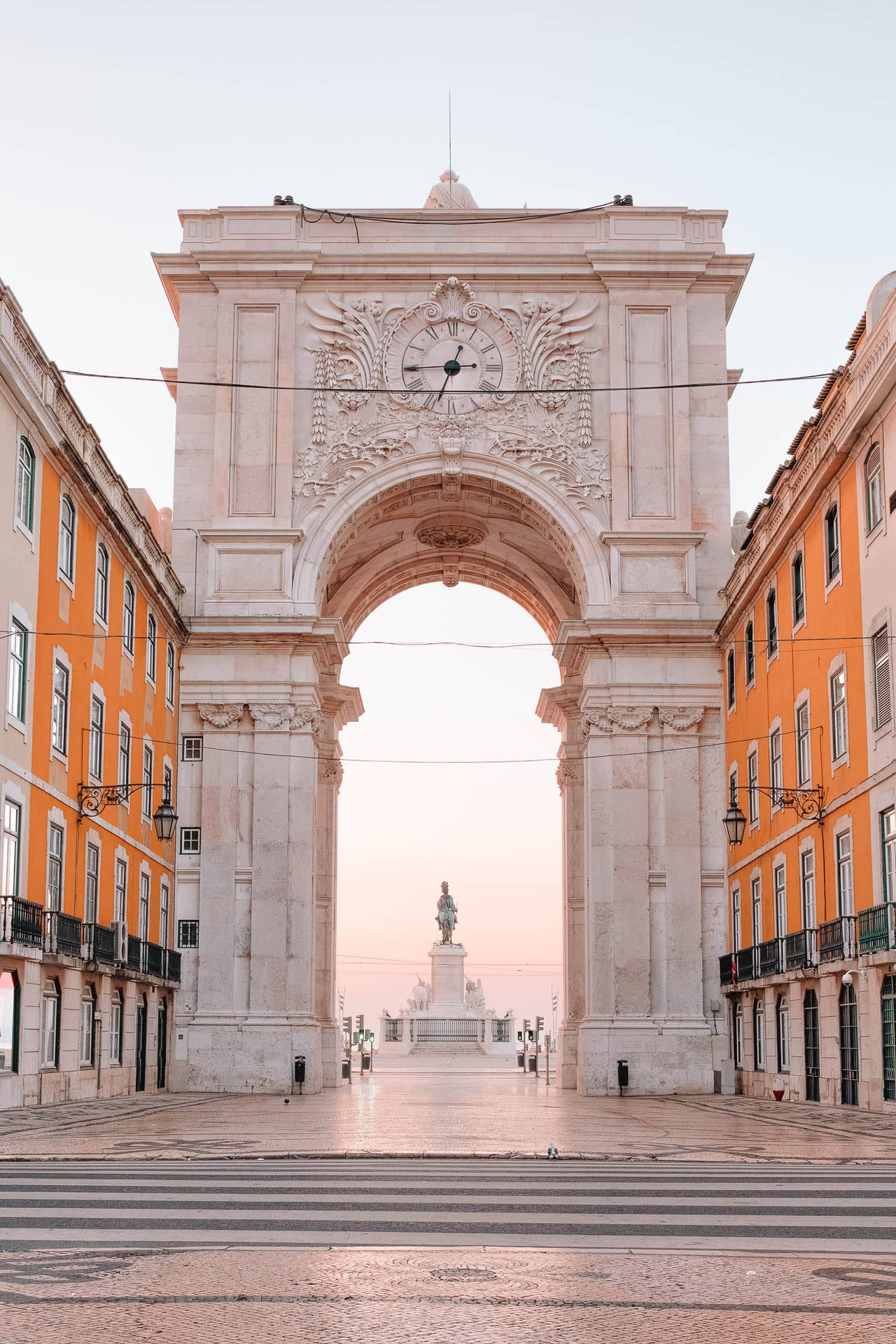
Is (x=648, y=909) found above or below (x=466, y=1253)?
above

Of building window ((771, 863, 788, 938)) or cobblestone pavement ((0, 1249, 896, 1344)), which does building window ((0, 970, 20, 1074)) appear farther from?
cobblestone pavement ((0, 1249, 896, 1344))

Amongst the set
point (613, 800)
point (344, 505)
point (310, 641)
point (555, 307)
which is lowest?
point (613, 800)

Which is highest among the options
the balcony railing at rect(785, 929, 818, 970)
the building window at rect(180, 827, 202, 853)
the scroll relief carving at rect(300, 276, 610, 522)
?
the scroll relief carving at rect(300, 276, 610, 522)

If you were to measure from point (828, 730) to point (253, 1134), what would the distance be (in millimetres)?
15353

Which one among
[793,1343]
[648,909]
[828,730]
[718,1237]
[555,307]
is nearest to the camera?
[793,1343]

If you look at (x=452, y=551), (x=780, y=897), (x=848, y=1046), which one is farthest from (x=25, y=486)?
(x=452, y=551)

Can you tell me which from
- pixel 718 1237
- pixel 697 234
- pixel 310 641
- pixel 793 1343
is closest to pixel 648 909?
pixel 310 641

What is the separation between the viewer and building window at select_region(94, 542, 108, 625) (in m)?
34.8

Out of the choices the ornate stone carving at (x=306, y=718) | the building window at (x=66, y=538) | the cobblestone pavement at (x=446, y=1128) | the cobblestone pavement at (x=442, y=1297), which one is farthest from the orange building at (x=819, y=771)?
the cobblestone pavement at (x=442, y=1297)

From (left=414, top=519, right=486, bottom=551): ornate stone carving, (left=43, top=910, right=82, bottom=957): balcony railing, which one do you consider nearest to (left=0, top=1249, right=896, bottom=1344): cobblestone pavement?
(left=43, top=910, right=82, bottom=957): balcony railing

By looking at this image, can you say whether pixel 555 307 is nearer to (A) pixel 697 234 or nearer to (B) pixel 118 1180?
(A) pixel 697 234

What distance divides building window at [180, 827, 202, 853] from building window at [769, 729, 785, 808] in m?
15.7

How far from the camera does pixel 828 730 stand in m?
31.7

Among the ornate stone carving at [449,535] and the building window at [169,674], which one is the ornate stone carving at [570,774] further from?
the building window at [169,674]
